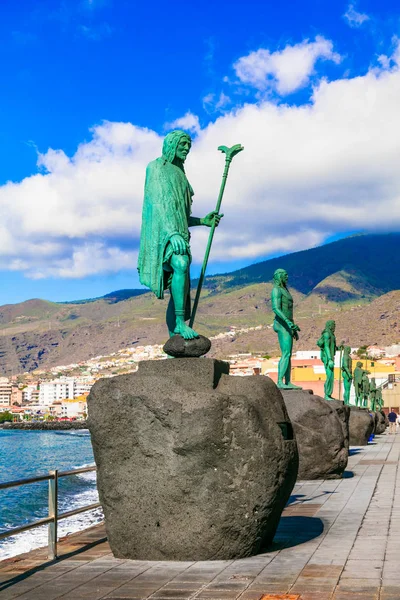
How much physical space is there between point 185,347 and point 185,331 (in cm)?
22

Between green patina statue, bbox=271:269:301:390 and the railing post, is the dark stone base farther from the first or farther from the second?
green patina statue, bbox=271:269:301:390

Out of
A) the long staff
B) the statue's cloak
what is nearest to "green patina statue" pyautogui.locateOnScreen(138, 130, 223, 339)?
the statue's cloak

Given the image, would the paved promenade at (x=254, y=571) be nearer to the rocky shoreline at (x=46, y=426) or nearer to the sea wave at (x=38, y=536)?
the sea wave at (x=38, y=536)

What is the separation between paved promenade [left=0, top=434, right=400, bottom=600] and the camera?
5.33 metres

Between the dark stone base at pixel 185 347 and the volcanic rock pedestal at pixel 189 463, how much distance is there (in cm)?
32

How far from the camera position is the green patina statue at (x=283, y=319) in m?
14.1

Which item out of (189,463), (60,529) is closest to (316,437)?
(60,529)

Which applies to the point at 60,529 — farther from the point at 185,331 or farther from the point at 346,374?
the point at 346,374

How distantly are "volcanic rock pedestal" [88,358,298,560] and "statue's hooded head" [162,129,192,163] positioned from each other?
2.18 m

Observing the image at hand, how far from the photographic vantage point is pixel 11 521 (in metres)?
17.7

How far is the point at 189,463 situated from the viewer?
21.0 feet

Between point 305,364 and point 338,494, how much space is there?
87.9 metres

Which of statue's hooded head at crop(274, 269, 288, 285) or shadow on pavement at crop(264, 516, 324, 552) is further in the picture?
statue's hooded head at crop(274, 269, 288, 285)

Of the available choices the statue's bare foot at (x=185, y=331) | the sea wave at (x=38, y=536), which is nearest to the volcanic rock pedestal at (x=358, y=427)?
the sea wave at (x=38, y=536)
